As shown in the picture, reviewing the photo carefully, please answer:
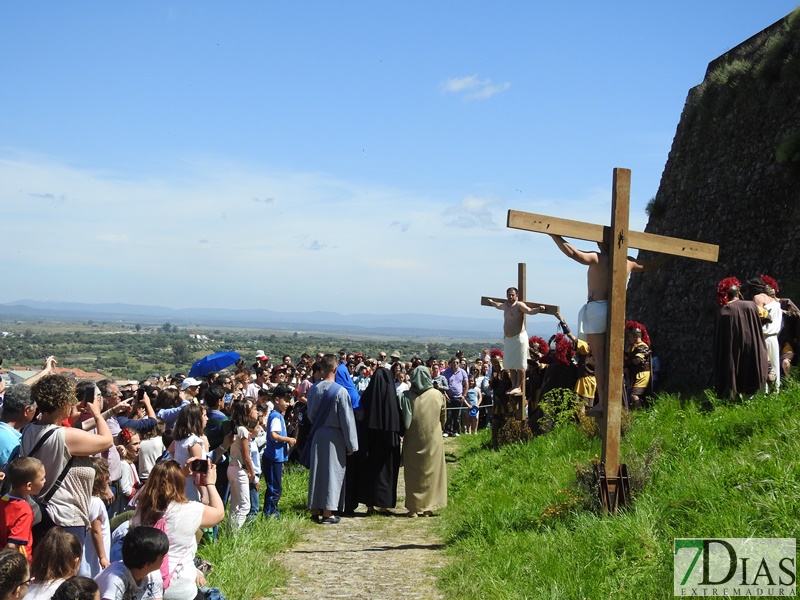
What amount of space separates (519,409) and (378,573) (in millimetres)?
6895

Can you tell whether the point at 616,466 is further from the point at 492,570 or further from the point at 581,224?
the point at 581,224

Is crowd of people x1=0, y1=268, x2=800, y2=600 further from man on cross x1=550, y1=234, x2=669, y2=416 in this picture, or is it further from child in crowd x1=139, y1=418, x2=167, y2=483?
man on cross x1=550, y1=234, x2=669, y2=416

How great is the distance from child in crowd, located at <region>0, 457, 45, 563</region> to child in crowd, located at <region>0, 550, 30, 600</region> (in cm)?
72

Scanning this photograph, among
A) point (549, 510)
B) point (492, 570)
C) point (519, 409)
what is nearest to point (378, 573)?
point (492, 570)

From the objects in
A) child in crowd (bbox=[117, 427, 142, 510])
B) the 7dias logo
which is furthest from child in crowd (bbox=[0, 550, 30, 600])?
the 7dias logo

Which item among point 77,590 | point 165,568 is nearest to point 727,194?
point 165,568

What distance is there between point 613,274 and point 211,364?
1018cm

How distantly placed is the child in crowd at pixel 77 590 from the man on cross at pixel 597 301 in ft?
15.0

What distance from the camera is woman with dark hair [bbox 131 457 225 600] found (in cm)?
520

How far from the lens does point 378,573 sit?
745 cm

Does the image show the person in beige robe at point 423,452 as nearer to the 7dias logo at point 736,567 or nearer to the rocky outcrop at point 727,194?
the 7dias logo at point 736,567

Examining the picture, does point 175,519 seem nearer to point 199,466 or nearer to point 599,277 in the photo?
point 199,466

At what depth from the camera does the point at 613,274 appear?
7289mm

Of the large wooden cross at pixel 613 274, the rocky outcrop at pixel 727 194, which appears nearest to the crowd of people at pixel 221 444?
the large wooden cross at pixel 613 274
